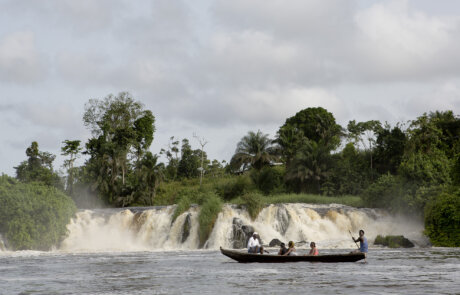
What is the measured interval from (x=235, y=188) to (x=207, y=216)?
68.8 feet

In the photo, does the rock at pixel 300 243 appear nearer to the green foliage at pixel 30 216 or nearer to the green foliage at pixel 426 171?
the green foliage at pixel 426 171

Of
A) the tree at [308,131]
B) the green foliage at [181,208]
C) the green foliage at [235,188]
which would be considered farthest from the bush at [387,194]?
the green foliage at [235,188]

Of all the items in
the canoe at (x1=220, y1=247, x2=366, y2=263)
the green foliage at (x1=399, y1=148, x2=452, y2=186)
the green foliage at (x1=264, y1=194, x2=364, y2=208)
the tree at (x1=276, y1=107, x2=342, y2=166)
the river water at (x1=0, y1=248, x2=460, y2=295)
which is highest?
the tree at (x1=276, y1=107, x2=342, y2=166)

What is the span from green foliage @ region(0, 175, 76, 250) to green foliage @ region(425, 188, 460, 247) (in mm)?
23652

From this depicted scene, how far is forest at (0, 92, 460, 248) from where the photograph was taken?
134 feet

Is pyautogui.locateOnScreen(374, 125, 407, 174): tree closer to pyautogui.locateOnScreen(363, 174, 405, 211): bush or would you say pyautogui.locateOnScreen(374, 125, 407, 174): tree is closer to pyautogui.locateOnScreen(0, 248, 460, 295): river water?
pyautogui.locateOnScreen(363, 174, 405, 211): bush

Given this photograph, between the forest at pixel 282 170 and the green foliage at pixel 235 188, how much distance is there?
12cm

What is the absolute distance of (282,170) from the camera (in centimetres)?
6259

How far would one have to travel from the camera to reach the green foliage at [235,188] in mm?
59612

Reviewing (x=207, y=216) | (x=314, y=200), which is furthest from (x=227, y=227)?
(x=314, y=200)

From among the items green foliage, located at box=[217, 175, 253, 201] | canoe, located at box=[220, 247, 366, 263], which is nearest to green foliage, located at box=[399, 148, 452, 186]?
green foliage, located at box=[217, 175, 253, 201]

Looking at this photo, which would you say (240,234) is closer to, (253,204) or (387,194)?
(253,204)

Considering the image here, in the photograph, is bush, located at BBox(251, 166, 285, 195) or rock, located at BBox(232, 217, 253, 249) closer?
rock, located at BBox(232, 217, 253, 249)

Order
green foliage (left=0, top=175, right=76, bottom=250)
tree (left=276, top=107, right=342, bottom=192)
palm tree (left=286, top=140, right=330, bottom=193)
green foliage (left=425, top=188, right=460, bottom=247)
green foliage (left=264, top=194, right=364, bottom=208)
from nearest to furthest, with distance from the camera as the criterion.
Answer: green foliage (left=425, top=188, right=460, bottom=247)
green foliage (left=0, top=175, right=76, bottom=250)
green foliage (left=264, top=194, right=364, bottom=208)
palm tree (left=286, top=140, right=330, bottom=193)
tree (left=276, top=107, right=342, bottom=192)
